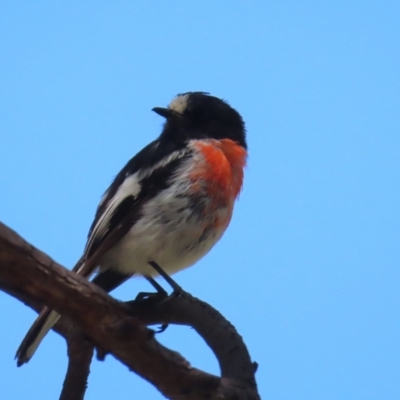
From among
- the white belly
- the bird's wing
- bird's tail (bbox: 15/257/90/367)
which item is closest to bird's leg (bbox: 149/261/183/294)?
the white belly

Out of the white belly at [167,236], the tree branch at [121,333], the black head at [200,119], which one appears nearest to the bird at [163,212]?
the white belly at [167,236]

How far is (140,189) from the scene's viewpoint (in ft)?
13.1

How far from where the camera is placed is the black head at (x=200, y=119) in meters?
4.52

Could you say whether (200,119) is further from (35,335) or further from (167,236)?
(35,335)

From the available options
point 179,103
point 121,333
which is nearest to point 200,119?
point 179,103

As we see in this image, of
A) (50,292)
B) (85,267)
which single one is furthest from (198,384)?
(85,267)

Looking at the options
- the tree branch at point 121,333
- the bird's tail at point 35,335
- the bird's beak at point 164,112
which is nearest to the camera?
the tree branch at point 121,333

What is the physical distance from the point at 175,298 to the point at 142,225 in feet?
1.73

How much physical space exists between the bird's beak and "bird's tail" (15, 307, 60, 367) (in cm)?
167

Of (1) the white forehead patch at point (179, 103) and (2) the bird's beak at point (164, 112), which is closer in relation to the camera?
A: (2) the bird's beak at point (164, 112)

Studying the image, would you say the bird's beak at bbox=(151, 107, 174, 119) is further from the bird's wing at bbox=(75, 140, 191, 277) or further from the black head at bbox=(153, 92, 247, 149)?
the bird's wing at bbox=(75, 140, 191, 277)

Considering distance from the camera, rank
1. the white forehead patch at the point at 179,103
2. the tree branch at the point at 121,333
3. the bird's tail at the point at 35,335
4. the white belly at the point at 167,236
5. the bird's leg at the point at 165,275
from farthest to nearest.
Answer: the white forehead patch at the point at 179,103
the bird's leg at the point at 165,275
the white belly at the point at 167,236
the bird's tail at the point at 35,335
the tree branch at the point at 121,333

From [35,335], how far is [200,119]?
1.97 metres

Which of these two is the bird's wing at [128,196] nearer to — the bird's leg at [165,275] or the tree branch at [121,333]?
the bird's leg at [165,275]
